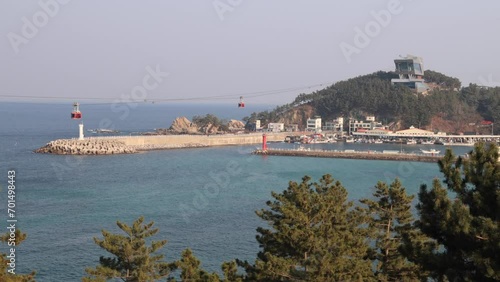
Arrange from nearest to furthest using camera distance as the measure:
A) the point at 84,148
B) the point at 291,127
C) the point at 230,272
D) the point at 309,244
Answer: the point at 309,244
the point at 230,272
the point at 84,148
the point at 291,127

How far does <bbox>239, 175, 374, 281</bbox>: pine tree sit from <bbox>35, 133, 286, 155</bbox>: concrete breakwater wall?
75.9 ft

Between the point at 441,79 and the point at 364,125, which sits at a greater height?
the point at 441,79

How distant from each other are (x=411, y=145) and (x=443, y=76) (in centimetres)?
1586

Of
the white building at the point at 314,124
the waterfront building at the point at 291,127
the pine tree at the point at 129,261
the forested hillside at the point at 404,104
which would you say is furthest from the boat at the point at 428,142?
the pine tree at the point at 129,261

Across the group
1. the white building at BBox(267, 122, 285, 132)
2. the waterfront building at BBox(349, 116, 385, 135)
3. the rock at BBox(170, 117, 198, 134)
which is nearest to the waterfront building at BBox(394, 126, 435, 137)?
the waterfront building at BBox(349, 116, 385, 135)

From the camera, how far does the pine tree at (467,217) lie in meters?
4.16

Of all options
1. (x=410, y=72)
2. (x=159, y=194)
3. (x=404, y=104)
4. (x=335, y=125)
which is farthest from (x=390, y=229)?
(x=410, y=72)

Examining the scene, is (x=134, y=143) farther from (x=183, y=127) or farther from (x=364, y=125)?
(x=364, y=125)

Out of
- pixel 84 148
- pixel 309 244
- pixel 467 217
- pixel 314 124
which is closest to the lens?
pixel 467 217

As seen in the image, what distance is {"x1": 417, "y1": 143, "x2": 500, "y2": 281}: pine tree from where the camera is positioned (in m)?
4.16

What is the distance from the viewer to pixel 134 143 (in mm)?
31703

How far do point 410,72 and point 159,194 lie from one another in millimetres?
35089

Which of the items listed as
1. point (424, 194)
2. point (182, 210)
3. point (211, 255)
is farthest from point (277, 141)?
point (424, 194)

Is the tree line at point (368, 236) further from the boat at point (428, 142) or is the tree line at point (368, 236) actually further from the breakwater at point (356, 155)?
the boat at point (428, 142)
